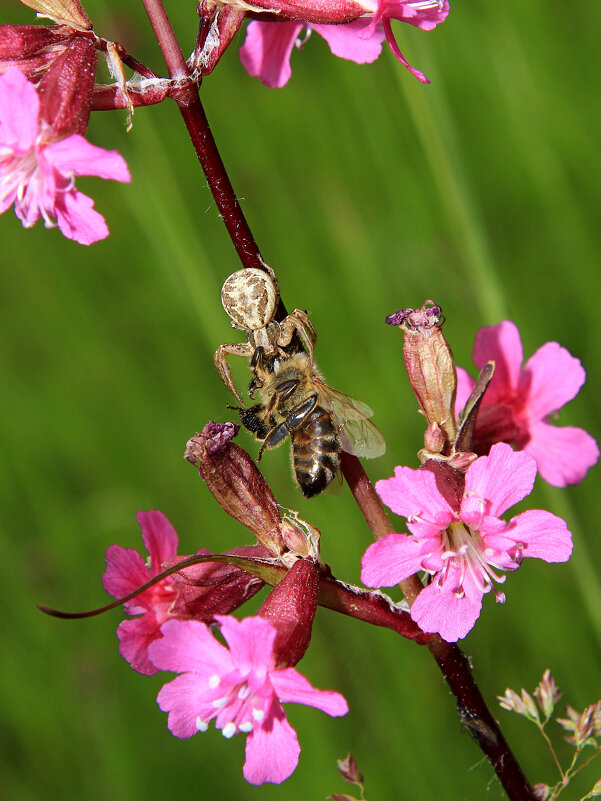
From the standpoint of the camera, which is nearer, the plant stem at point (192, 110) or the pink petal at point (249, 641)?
the pink petal at point (249, 641)

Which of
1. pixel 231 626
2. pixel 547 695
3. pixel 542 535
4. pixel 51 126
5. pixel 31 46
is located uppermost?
pixel 31 46

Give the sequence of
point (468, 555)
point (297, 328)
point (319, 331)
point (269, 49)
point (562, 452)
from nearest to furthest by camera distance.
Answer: point (468, 555)
point (297, 328)
point (269, 49)
point (562, 452)
point (319, 331)

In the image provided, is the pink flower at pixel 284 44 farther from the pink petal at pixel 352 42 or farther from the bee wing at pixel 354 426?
the bee wing at pixel 354 426

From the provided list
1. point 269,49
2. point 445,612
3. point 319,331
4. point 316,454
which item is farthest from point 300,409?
point 319,331

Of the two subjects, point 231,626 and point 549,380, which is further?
point 549,380

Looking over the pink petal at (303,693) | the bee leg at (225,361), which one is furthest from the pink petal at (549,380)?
the pink petal at (303,693)

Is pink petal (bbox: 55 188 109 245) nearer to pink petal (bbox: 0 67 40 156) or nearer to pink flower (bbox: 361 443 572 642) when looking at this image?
pink petal (bbox: 0 67 40 156)

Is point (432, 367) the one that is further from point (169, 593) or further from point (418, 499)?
point (169, 593)
